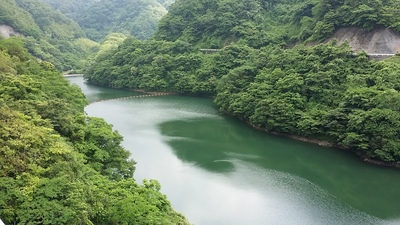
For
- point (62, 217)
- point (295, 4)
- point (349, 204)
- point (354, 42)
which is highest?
point (295, 4)

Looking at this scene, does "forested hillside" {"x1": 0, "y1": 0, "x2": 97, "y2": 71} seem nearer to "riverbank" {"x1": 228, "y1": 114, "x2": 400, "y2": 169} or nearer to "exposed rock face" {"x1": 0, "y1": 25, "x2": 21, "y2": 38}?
"exposed rock face" {"x1": 0, "y1": 25, "x2": 21, "y2": 38}

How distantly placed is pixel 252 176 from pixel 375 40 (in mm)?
21696

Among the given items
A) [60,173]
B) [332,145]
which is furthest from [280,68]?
[60,173]

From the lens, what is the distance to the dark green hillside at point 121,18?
11381 centimetres

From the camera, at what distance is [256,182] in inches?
892

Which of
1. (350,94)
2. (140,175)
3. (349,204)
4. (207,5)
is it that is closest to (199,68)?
(207,5)

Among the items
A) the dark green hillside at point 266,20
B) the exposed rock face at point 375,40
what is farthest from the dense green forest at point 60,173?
the dark green hillside at point 266,20

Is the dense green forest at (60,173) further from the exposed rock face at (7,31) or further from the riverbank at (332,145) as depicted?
the exposed rock face at (7,31)

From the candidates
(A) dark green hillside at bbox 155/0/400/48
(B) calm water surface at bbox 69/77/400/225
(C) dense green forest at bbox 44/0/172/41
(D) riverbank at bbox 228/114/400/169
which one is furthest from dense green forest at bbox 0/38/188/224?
(C) dense green forest at bbox 44/0/172/41

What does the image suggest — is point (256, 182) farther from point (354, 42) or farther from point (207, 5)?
point (207, 5)

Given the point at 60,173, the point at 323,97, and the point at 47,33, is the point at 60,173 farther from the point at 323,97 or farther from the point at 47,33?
the point at 47,33

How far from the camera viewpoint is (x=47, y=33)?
90.9m

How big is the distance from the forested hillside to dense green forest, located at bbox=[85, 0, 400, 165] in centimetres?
1626

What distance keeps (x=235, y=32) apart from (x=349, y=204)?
39.0m
